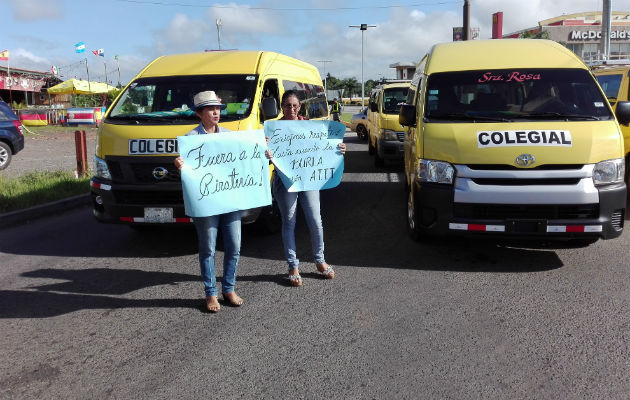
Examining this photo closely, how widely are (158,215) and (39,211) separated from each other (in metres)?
3.56

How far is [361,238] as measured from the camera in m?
6.39

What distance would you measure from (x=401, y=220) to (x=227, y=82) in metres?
3.00

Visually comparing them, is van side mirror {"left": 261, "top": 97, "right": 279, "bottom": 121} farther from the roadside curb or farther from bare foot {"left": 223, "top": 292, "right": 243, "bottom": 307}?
the roadside curb

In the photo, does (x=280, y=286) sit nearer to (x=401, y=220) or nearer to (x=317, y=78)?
(x=401, y=220)

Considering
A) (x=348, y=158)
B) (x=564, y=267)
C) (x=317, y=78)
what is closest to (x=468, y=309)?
(x=564, y=267)

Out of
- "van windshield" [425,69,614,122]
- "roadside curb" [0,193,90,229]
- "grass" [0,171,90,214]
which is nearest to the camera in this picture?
"van windshield" [425,69,614,122]

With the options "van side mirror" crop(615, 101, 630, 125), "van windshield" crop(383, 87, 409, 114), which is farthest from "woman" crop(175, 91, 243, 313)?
"van windshield" crop(383, 87, 409, 114)

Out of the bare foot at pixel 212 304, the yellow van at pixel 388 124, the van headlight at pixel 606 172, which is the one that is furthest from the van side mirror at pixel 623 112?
the yellow van at pixel 388 124

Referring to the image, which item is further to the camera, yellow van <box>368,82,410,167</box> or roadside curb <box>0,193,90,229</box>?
yellow van <box>368,82,410,167</box>

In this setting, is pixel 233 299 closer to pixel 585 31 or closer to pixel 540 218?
pixel 540 218

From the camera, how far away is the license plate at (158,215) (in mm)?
5445

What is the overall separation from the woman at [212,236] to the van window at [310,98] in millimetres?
2962

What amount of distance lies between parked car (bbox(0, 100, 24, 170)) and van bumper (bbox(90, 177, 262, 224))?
9.27m

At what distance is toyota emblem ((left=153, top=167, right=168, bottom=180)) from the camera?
5438 mm
